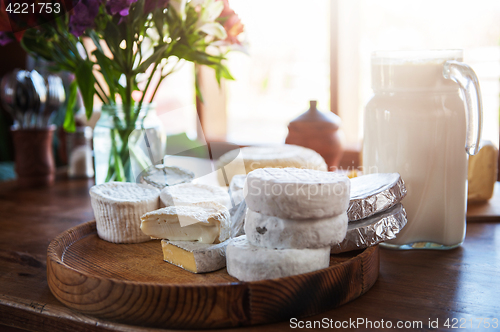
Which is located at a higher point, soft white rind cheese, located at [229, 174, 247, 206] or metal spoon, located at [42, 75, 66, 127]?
metal spoon, located at [42, 75, 66, 127]

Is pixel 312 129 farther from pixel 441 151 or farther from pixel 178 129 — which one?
pixel 441 151

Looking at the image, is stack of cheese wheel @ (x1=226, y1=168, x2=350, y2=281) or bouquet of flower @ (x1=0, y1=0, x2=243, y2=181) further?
bouquet of flower @ (x1=0, y1=0, x2=243, y2=181)

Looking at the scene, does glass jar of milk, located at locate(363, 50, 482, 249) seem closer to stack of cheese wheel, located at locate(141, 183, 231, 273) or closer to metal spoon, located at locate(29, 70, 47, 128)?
stack of cheese wheel, located at locate(141, 183, 231, 273)

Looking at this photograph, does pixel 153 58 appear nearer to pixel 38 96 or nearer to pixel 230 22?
pixel 230 22

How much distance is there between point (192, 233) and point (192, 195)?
0.16m

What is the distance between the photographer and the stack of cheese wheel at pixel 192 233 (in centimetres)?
70

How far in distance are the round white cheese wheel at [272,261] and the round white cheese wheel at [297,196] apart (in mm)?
54

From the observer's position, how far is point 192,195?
897mm

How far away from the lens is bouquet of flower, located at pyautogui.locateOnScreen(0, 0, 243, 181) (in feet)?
3.01

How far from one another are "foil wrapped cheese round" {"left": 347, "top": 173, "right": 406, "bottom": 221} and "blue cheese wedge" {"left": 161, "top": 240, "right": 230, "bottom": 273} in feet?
0.73

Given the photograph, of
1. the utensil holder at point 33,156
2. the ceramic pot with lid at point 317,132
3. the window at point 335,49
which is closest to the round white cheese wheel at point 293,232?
the ceramic pot with lid at point 317,132

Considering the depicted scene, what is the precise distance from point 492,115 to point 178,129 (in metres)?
1.81

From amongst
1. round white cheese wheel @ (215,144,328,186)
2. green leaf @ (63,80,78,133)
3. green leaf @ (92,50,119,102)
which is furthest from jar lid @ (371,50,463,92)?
green leaf @ (63,80,78,133)

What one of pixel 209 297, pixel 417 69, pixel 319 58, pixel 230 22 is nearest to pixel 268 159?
pixel 230 22
